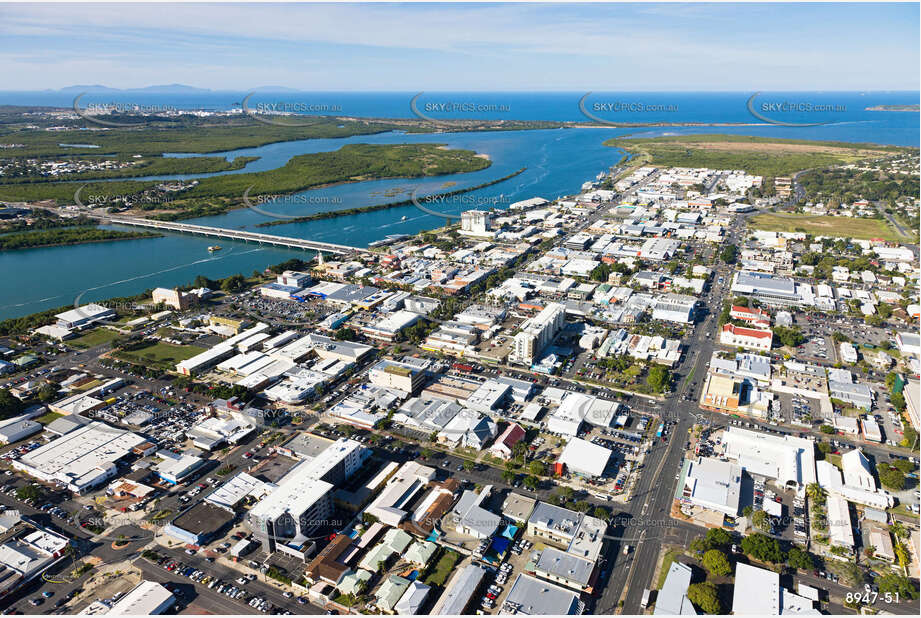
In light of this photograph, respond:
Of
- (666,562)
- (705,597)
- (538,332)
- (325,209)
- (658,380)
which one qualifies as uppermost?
(325,209)

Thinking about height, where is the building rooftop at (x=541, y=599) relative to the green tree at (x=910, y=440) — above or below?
below

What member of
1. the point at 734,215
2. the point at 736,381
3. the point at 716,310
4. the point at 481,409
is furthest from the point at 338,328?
the point at 734,215

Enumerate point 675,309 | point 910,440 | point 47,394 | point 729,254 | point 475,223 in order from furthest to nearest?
1. point 475,223
2. point 729,254
3. point 675,309
4. point 47,394
5. point 910,440

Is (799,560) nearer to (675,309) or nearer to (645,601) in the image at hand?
(645,601)

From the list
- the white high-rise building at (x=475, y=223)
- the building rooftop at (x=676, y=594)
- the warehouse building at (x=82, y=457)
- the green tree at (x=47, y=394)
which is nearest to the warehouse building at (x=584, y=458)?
the building rooftop at (x=676, y=594)

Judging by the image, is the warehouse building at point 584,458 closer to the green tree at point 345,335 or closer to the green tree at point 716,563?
the green tree at point 716,563

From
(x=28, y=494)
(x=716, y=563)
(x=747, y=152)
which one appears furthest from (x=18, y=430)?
(x=747, y=152)

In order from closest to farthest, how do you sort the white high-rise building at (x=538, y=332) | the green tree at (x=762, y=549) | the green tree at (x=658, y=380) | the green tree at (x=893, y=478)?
the green tree at (x=762, y=549)
the green tree at (x=893, y=478)
the green tree at (x=658, y=380)
the white high-rise building at (x=538, y=332)

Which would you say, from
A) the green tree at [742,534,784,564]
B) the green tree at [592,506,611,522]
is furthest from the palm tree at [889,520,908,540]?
the green tree at [592,506,611,522]
